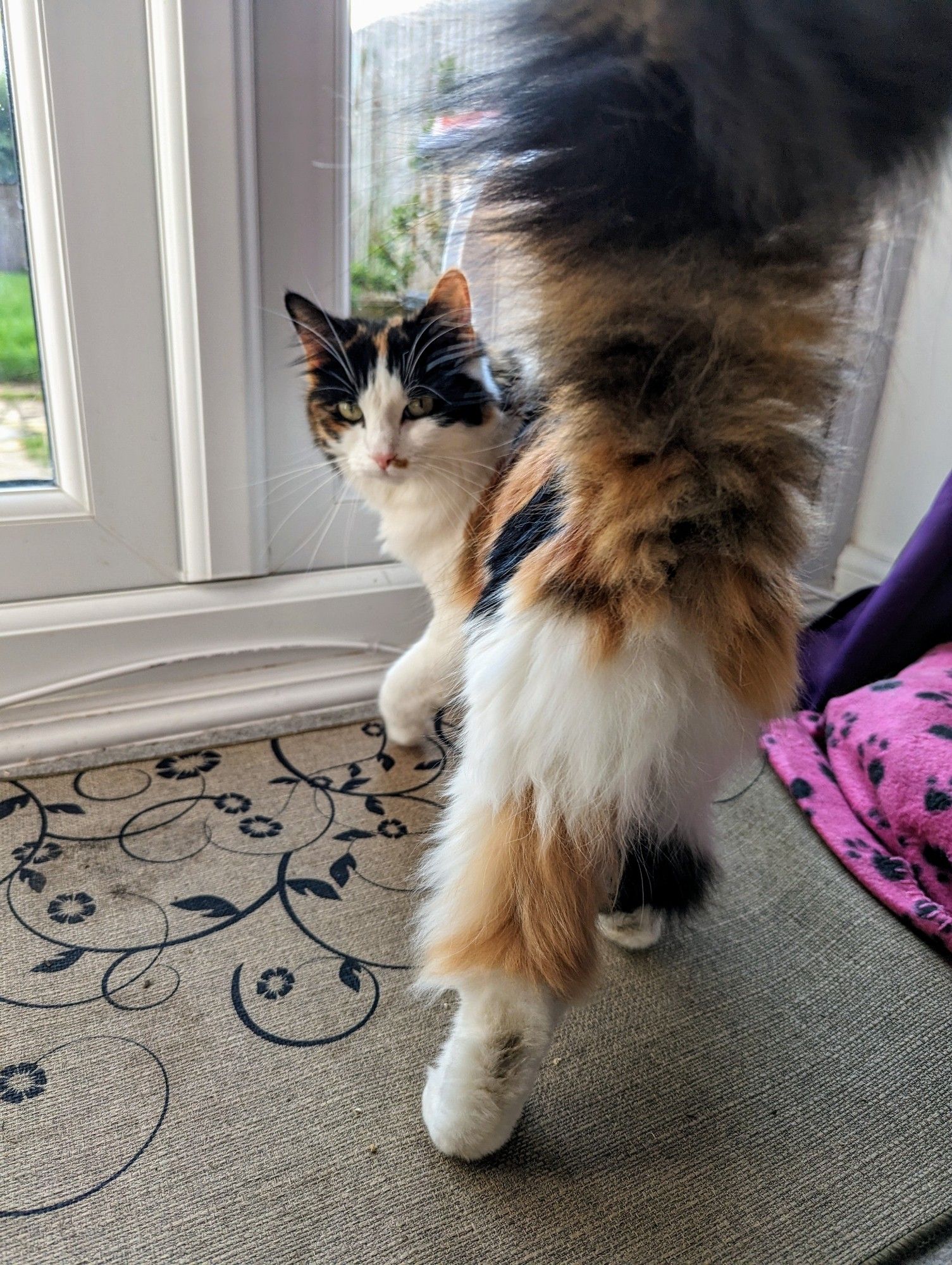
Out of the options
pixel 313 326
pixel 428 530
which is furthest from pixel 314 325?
pixel 428 530

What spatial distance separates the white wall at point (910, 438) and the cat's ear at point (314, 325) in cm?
73

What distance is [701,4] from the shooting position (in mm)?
409

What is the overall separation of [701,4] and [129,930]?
0.86m

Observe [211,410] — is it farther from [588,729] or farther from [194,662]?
[588,729]

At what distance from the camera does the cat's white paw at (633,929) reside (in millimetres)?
842

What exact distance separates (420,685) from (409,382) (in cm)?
37

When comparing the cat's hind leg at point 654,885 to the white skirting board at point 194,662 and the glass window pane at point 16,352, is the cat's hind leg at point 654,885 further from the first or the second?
the glass window pane at point 16,352

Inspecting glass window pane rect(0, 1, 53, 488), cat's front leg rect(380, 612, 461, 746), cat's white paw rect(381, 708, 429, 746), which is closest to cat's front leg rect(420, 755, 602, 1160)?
cat's front leg rect(380, 612, 461, 746)

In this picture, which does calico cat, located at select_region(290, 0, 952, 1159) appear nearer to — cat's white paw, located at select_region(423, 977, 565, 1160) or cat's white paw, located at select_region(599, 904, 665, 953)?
cat's white paw, located at select_region(423, 977, 565, 1160)

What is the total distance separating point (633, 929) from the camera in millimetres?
847

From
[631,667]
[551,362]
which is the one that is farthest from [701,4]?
[631,667]

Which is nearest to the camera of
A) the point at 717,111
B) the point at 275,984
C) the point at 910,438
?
the point at 717,111

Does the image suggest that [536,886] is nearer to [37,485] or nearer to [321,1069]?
[321,1069]

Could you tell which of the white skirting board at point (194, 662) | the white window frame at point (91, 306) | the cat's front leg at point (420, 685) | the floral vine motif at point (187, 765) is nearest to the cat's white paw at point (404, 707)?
the cat's front leg at point (420, 685)
